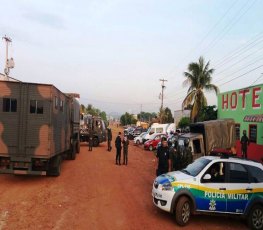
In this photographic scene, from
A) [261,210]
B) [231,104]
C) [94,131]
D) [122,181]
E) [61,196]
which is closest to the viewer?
[261,210]

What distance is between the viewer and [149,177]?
16844mm

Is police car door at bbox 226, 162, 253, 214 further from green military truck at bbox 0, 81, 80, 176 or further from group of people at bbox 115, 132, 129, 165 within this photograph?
group of people at bbox 115, 132, 129, 165

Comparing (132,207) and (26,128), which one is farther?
(26,128)

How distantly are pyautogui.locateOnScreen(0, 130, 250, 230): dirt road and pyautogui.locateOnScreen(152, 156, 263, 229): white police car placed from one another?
1.46ft

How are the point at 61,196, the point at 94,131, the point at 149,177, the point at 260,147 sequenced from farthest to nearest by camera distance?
the point at 94,131 → the point at 260,147 → the point at 149,177 → the point at 61,196

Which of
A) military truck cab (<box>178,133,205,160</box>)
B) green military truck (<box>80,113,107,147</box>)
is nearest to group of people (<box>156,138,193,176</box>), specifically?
military truck cab (<box>178,133,205,160</box>)

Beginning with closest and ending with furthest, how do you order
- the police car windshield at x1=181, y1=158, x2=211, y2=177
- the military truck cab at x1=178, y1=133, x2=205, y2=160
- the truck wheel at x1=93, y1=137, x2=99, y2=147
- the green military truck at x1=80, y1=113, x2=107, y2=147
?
the police car windshield at x1=181, y1=158, x2=211, y2=177 < the military truck cab at x1=178, y1=133, x2=205, y2=160 < the green military truck at x1=80, y1=113, x2=107, y2=147 < the truck wheel at x1=93, y1=137, x2=99, y2=147

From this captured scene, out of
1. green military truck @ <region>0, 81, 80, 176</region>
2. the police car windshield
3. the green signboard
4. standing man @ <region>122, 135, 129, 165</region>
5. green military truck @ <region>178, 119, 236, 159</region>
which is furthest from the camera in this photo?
the green signboard

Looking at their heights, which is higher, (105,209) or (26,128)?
(26,128)

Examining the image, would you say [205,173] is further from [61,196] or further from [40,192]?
[40,192]

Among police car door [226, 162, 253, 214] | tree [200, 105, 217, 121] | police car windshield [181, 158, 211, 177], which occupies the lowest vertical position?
police car door [226, 162, 253, 214]

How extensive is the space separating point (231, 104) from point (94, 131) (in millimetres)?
12622

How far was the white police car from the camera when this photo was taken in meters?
9.41

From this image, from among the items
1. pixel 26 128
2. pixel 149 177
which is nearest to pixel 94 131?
pixel 149 177
